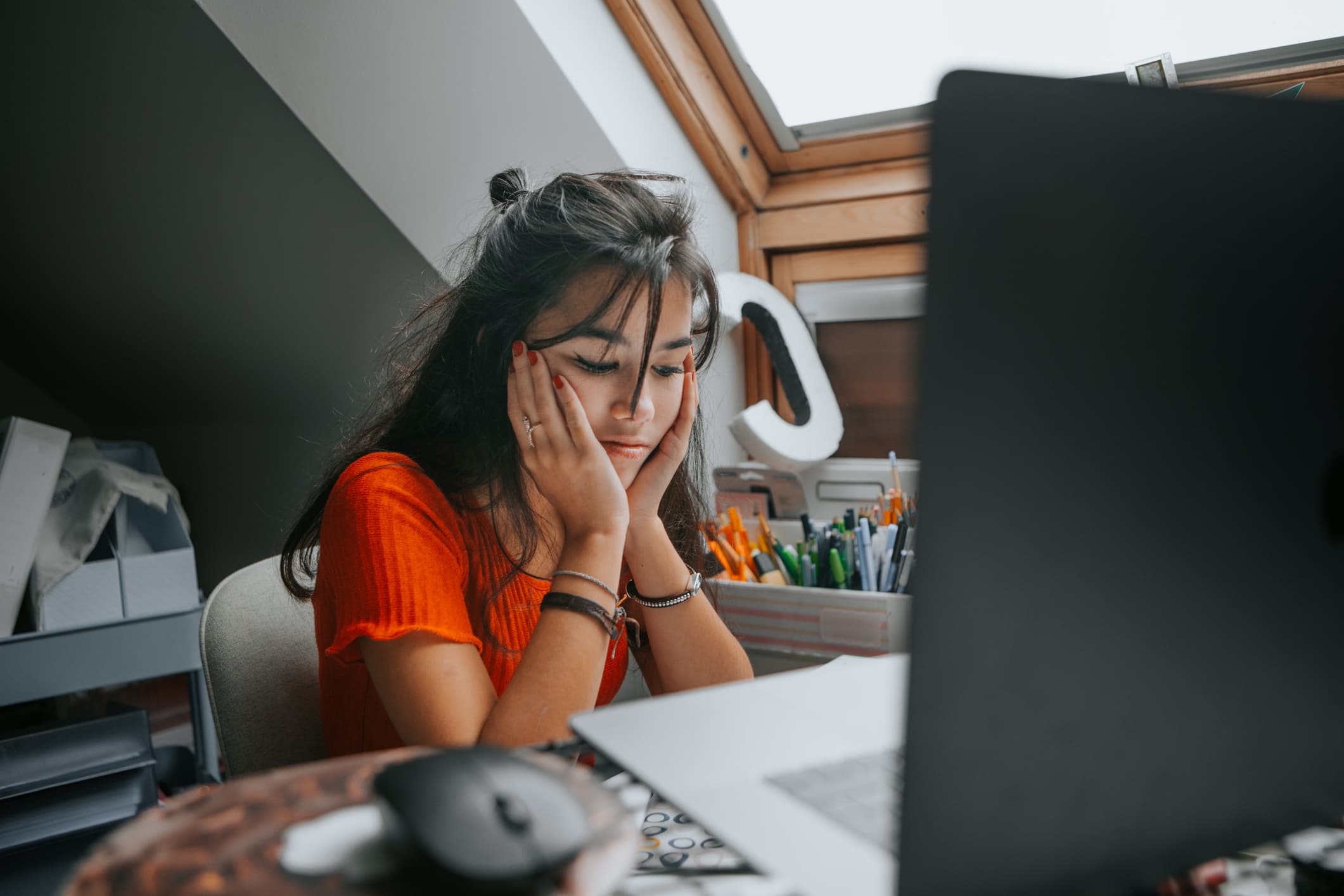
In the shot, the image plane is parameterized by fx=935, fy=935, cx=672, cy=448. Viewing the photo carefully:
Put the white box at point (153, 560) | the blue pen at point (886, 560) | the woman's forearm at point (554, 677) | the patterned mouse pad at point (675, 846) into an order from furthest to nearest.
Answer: the white box at point (153, 560)
the blue pen at point (886, 560)
the woman's forearm at point (554, 677)
the patterned mouse pad at point (675, 846)

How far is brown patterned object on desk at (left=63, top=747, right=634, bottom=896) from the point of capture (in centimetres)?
26

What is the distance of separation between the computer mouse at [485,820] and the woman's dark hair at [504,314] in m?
0.63

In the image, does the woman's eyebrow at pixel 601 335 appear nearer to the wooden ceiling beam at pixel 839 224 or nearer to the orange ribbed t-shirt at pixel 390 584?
the orange ribbed t-shirt at pixel 390 584

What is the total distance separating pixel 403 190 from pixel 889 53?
2.53 ft

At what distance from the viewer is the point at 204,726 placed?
65.9 inches

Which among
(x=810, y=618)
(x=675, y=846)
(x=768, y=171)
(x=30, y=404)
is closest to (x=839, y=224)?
(x=768, y=171)

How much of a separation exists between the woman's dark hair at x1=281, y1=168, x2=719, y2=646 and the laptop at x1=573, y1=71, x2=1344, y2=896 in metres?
0.64

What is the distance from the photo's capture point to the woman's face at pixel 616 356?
2.98ft

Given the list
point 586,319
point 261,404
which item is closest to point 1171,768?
point 586,319

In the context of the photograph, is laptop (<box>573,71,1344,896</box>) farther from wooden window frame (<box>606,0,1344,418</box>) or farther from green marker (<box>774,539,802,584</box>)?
wooden window frame (<box>606,0,1344,418</box>)

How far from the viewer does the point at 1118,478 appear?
0.94ft

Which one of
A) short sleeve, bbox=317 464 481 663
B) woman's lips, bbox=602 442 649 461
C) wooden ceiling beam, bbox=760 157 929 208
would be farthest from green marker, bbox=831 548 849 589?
wooden ceiling beam, bbox=760 157 929 208

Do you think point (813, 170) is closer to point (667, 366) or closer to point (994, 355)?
point (667, 366)

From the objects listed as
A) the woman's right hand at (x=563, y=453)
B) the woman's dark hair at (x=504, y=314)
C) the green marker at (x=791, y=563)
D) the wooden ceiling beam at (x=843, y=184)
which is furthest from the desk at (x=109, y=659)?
the wooden ceiling beam at (x=843, y=184)
